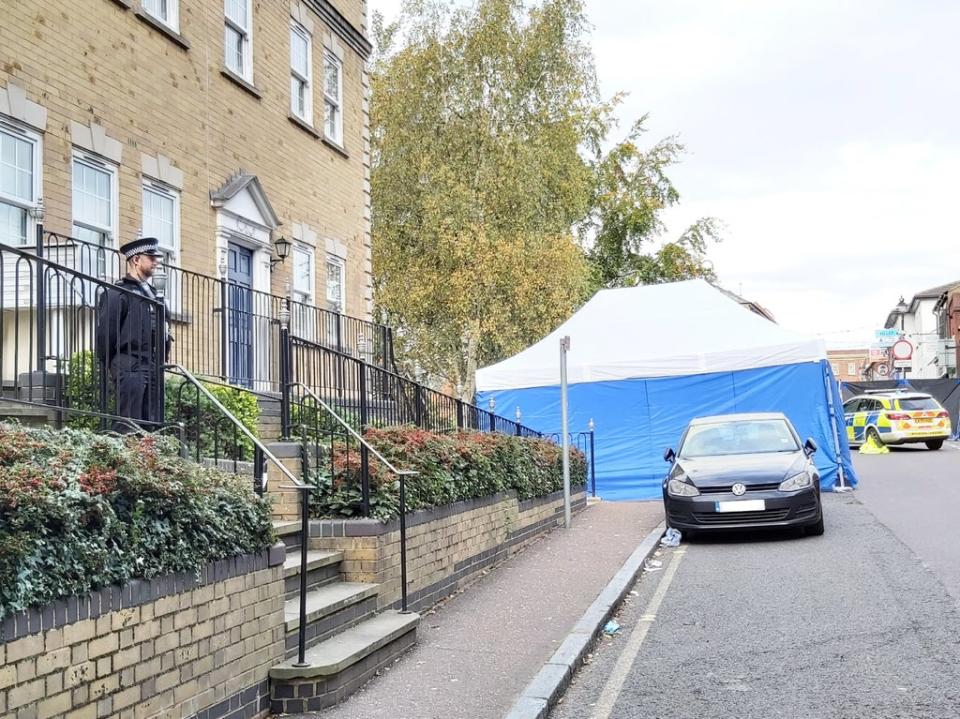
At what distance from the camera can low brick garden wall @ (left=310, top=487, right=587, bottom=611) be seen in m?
7.26

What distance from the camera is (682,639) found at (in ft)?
24.5

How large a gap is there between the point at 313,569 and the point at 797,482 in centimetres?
746

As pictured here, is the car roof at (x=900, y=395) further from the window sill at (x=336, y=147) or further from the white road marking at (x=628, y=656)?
the white road marking at (x=628, y=656)

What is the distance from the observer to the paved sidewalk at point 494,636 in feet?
18.5

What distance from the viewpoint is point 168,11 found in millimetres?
13406

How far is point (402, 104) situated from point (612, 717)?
27.5 meters

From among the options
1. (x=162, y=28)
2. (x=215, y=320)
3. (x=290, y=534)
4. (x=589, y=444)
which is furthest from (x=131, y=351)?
(x=589, y=444)

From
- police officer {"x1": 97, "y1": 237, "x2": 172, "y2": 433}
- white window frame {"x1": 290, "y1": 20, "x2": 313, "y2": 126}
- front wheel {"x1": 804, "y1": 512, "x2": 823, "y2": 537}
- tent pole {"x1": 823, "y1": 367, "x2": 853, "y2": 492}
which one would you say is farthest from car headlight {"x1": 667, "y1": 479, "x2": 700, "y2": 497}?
white window frame {"x1": 290, "y1": 20, "x2": 313, "y2": 126}

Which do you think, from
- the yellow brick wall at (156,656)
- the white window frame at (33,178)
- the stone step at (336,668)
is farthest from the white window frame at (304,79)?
the yellow brick wall at (156,656)

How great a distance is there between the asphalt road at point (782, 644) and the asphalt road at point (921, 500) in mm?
324

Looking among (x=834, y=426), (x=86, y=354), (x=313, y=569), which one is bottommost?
(x=313, y=569)

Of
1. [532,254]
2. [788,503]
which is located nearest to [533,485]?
[788,503]

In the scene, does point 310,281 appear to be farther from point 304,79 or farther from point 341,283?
point 304,79

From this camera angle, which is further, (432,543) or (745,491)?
(745,491)
